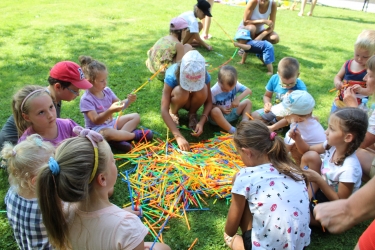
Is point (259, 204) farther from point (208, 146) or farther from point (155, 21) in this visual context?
point (155, 21)

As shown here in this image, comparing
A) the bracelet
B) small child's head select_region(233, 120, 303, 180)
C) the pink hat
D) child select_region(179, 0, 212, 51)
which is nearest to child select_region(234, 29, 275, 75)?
child select_region(179, 0, 212, 51)

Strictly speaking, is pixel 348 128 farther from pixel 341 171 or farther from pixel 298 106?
pixel 298 106

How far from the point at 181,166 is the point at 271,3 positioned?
440cm

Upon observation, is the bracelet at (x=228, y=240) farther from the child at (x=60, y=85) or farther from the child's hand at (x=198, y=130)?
the child at (x=60, y=85)

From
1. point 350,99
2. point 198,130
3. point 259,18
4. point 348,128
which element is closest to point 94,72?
point 198,130

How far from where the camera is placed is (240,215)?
208cm

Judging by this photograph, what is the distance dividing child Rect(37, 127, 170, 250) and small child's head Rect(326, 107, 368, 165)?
5.46 ft

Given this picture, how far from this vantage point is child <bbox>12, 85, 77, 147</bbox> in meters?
2.38

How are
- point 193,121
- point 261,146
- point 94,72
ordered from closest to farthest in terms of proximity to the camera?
point 261,146, point 94,72, point 193,121

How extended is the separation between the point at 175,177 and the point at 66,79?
1.37m

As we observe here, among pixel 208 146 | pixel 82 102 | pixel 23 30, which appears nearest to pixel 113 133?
pixel 82 102

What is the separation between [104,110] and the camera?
3354 mm

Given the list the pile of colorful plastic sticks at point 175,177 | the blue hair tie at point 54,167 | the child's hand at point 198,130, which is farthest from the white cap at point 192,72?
the blue hair tie at point 54,167

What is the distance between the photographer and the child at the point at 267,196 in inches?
72.6
